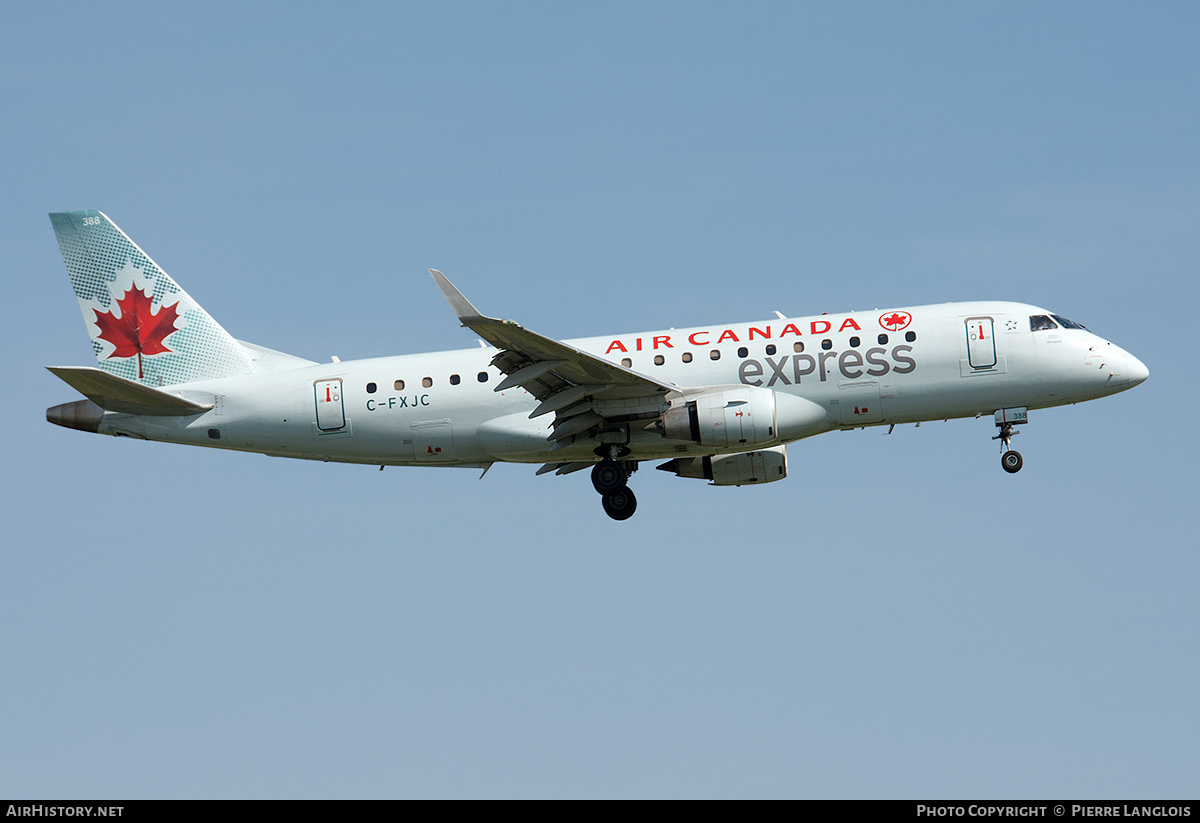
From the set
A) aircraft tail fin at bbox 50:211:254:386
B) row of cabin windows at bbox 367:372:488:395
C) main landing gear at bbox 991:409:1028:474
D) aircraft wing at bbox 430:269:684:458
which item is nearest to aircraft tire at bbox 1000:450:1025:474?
main landing gear at bbox 991:409:1028:474

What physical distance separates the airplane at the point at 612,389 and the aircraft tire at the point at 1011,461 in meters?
0.04

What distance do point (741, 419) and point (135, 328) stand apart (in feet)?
57.0

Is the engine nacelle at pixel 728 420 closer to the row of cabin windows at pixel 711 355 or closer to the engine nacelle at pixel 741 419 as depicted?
the engine nacelle at pixel 741 419

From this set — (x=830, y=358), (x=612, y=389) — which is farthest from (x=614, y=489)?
(x=830, y=358)

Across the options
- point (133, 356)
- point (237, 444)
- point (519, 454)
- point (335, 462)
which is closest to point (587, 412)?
point (519, 454)

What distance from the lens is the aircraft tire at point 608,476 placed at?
115 feet

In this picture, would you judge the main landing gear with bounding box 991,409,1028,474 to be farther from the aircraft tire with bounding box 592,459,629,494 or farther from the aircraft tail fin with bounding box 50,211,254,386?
the aircraft tail fin with bounding box 50,211,254,386

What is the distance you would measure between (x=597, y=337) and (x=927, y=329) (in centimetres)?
859

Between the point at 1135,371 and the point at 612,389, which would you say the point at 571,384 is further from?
the point at 1135,371

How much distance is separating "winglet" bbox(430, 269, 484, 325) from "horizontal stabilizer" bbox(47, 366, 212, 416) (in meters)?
9.80

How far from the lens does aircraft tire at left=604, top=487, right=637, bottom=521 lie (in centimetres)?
3525

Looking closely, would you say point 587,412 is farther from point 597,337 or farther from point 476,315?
point 476,315
